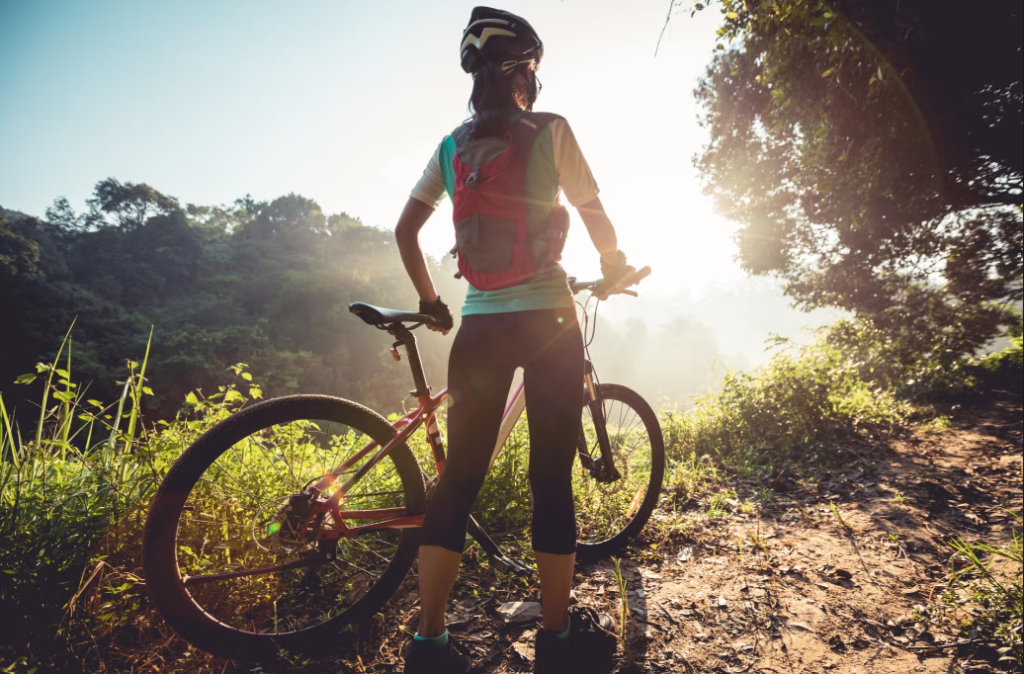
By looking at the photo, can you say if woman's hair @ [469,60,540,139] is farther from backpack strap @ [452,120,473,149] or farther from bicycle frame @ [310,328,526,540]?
bicycle frame @ [310,328,526,540]

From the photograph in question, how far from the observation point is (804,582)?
2.12m

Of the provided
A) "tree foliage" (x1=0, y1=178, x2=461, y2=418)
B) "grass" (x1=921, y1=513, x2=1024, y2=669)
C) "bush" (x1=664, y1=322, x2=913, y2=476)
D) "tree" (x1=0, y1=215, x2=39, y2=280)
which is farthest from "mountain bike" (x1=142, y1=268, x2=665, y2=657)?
"tree" (x1=0, y1=215, x2=39, y2=280)

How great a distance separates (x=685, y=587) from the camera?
208 cm

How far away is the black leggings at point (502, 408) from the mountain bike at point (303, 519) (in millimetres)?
149

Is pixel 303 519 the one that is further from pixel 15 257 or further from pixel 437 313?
pixel 15 257

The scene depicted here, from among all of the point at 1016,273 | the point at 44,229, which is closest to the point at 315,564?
the point at 1016,273

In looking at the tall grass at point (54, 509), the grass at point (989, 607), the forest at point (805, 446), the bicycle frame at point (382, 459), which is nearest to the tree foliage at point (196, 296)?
the forest at point (805, 446)

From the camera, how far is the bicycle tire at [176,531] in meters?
1.30

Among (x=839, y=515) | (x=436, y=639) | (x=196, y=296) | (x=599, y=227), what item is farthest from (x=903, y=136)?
(x=196, y=296)

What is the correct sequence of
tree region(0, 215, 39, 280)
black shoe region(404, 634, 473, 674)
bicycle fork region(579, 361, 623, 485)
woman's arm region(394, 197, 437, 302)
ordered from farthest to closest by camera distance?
1. tree region(0, 215, 39, 280)
2. bicycle fork region(579, 361, 623, 485)
3. woman's arm region(394, 197, 437, 302)
4. black shoe region(404, 634, 473, 674)

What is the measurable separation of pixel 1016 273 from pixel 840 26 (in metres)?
5.88

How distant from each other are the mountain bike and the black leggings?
0.49 feet

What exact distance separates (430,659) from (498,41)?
6.74 ft

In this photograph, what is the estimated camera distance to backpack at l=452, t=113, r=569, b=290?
4.09 feet
